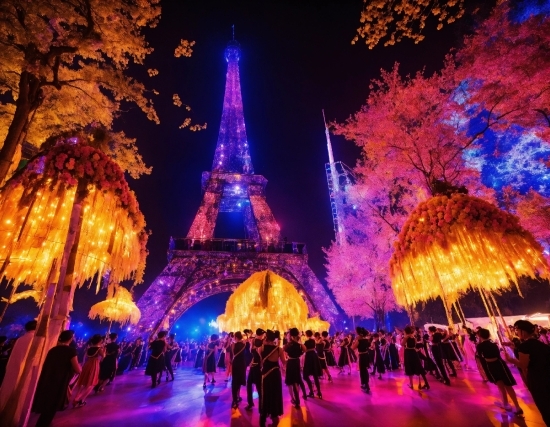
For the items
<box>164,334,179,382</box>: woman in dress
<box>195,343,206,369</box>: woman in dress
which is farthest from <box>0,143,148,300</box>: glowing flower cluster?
<box>195,343,206,369</box>: woman in dress

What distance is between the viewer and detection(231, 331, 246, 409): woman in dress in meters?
6.28

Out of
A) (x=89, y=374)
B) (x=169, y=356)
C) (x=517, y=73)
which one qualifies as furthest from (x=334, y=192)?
(x=89, y=374)

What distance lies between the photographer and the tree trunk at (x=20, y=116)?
5.13 m

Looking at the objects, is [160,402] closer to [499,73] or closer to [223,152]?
[499,73]

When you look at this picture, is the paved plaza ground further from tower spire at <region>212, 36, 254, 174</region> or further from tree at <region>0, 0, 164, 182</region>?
tower spire at <region>212, 36, 254, 174</region>

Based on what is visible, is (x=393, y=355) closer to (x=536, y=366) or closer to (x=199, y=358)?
(x=536, y=366)

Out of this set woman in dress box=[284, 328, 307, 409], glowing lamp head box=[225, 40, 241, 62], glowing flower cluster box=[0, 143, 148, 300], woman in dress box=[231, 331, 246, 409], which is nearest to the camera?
glowing flower cluster box=[0, 143, 148, 300]

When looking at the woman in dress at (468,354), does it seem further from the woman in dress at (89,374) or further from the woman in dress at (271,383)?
the woman in dress at (89,374)

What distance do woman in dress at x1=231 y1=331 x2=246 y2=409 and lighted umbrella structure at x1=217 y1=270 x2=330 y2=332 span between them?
5.98 ft

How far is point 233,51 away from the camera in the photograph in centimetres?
3656

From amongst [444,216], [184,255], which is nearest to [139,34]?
[444,216]

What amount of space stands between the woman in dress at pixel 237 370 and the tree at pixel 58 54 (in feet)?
20.0

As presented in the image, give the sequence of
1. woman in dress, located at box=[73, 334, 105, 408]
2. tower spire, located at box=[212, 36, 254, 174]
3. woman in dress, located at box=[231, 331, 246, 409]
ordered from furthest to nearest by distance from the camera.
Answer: tower spire, located at box=[212, 36, 254, 174], woman in dress, located at box=[73, 334, 105, 408], woman in dress, located at box=[231, 331, 246, 409]

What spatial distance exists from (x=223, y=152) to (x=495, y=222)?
1073 inches
